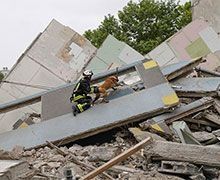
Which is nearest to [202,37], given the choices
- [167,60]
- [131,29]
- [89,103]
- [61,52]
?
[167,60]

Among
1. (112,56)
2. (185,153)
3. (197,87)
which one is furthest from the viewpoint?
(112,56)

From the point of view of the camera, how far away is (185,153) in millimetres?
5844

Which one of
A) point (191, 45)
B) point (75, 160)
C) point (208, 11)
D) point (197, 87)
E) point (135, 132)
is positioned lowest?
point (75, 160)

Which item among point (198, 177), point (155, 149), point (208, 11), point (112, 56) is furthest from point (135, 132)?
point (208, 11)

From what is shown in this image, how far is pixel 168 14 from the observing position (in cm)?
2975

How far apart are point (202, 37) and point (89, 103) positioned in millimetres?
8524

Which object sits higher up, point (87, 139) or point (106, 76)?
point (106, 76)

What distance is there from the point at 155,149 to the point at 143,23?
23.5 metres

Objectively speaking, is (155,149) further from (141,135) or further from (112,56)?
(112,56)

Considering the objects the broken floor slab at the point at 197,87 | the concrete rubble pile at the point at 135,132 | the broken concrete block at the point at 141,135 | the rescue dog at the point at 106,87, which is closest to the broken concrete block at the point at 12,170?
the concrete rubble pile at the point at 135,132

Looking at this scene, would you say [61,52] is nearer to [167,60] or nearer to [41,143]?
[167,60]

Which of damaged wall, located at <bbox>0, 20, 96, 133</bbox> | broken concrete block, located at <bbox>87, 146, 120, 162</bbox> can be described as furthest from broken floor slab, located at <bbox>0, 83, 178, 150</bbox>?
damaged wall, located at <bbox>0, 20, 96, 133</bbox>

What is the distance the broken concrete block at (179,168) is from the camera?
18.6 feet

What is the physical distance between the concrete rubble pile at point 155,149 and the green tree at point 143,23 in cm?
1929
